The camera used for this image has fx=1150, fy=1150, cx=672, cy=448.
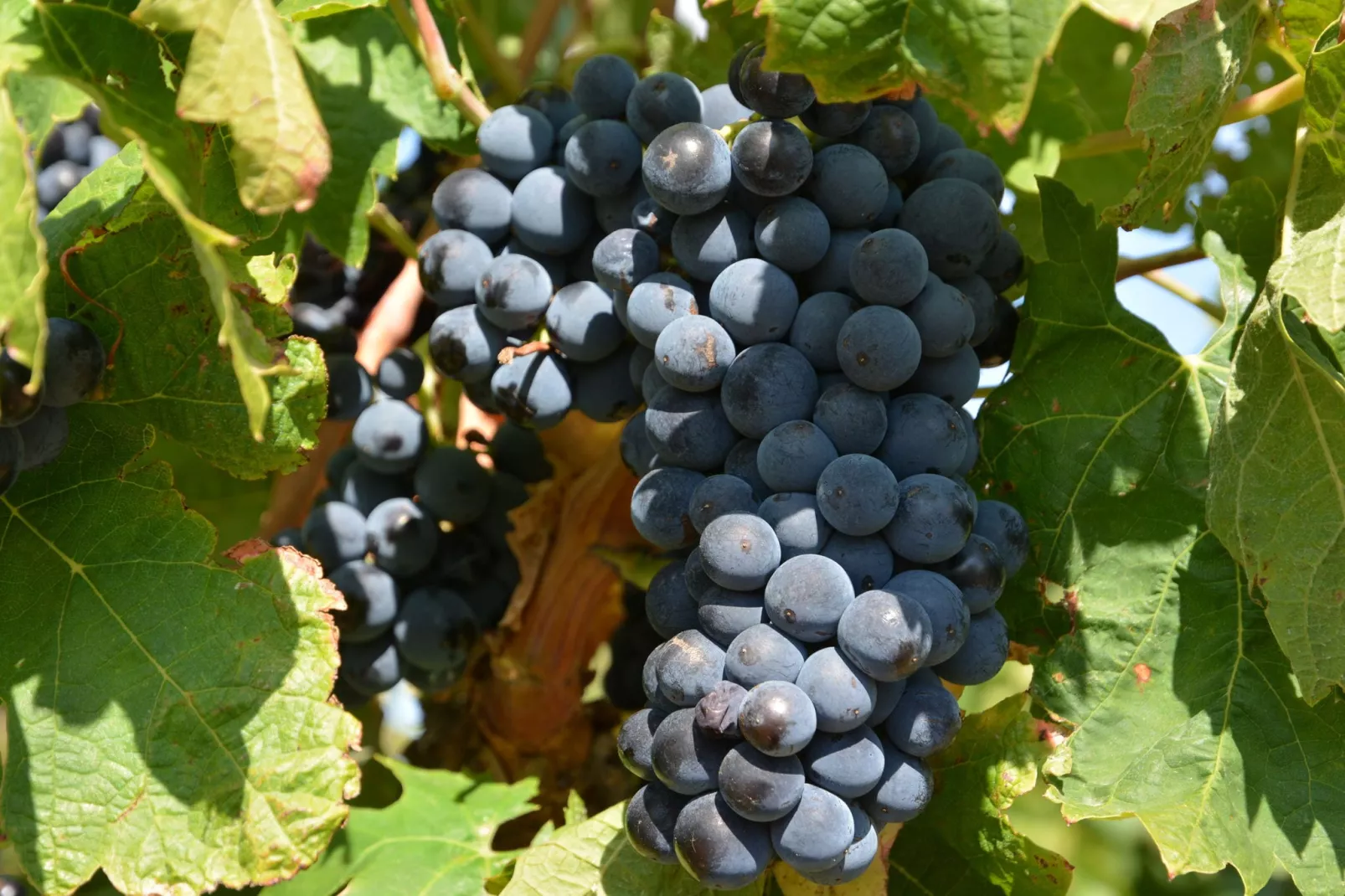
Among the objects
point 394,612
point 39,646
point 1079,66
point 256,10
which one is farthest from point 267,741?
point 1079,66

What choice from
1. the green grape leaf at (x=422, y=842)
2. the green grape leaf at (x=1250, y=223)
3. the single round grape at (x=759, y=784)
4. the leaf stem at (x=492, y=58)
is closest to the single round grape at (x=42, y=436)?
the single round grape at (x=759, y=784)

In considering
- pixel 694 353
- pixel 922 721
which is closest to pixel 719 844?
pixel 922 721

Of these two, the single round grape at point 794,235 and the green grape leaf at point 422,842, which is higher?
the single round grape at point 794,235

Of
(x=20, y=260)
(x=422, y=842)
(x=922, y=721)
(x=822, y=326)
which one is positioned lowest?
(x=422, y=842)

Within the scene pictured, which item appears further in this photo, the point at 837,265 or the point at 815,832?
the point at 837,265

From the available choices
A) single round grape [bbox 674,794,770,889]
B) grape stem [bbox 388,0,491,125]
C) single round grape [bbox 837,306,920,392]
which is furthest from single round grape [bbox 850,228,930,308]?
grape stem [bbox 388,0,491,125]

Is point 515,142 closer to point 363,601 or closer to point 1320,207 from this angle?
point 363,601

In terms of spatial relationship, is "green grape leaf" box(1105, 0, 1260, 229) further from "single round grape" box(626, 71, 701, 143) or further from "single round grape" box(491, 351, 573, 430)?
"single round grape" box(491, 351, 573, 430)

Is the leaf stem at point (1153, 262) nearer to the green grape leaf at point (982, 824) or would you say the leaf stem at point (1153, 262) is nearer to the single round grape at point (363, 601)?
the green grape leaf at point (982, 824)
